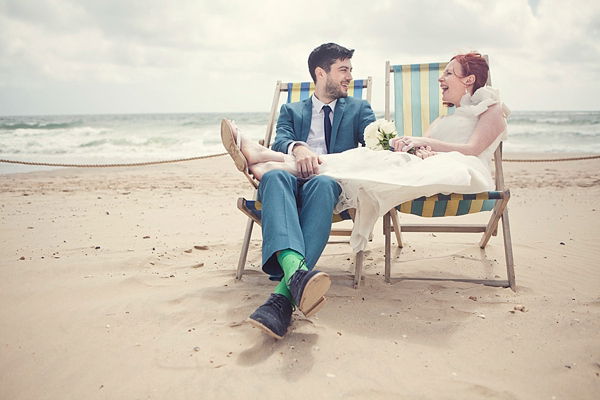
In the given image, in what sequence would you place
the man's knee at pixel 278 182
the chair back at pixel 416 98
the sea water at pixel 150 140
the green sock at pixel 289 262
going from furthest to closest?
the sea water at pixel 150 140, the chair back at pixel 416 98, the man's knee at pixel 278 182, the green sock at pixel 289 262

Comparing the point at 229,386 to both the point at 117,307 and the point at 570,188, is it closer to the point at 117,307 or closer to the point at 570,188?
the point at 117,307

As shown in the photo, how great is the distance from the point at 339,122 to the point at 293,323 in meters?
1.54

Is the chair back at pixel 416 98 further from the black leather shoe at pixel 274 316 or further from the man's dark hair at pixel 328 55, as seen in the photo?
the black leather shoe at pixel 274 316

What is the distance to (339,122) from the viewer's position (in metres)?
3.12

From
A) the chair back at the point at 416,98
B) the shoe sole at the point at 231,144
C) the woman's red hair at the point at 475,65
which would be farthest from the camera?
the chair back at the point at 416,98

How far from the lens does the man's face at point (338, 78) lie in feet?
10.3

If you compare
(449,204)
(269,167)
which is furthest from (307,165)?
(449,204)

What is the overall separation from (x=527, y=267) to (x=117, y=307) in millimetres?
2334

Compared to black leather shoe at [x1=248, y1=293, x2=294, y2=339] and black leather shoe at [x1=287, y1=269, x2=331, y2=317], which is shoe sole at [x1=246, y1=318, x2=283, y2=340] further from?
black leather shoe at [x1=287, y1=269, x2=331, y2=317]

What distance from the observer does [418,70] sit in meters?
3.58

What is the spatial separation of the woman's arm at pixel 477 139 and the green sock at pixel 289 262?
1047mm

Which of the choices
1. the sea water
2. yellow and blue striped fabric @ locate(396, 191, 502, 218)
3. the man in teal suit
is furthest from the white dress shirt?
the sea water

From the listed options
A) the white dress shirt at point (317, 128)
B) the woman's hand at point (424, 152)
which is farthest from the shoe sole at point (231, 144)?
the woman's hand at point (424, 152)

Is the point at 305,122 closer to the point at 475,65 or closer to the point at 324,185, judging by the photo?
the point at 324,185
